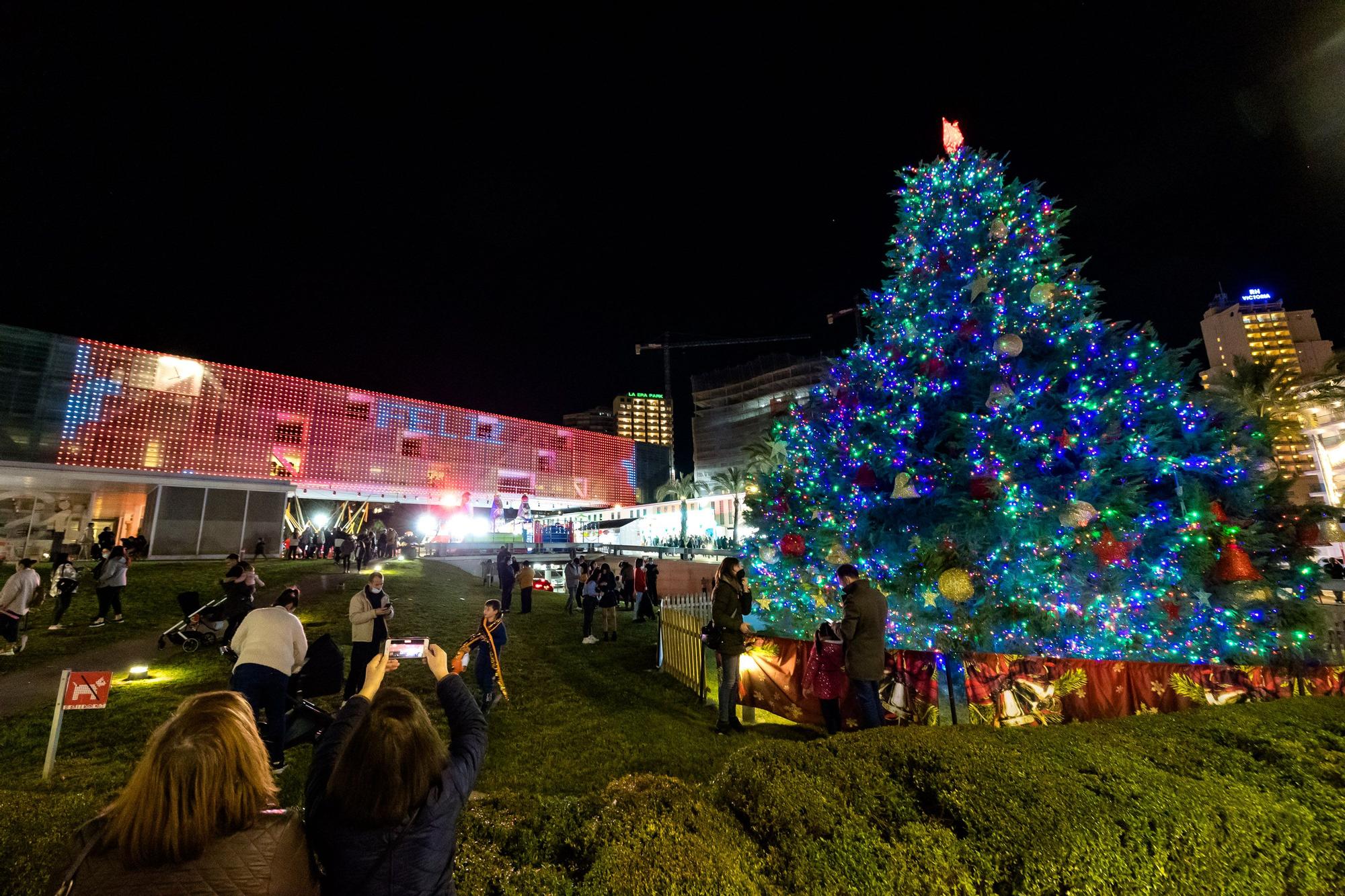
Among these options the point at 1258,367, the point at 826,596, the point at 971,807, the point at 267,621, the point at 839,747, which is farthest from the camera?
the point at 1258,367

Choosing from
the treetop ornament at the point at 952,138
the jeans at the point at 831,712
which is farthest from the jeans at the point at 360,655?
the treetop ornament at the point at 952,138

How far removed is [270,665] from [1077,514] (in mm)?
8313

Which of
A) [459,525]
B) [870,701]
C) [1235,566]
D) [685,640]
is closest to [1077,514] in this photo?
[1235,566]

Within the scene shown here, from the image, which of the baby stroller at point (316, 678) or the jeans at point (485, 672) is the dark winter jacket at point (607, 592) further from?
the baby stroller at point (316, 678)

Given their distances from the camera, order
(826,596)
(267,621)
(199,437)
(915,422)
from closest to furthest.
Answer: (267,621)
(915,422)
(826,596)
(199,437)

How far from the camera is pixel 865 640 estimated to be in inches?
208

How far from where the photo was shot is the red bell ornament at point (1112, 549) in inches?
251

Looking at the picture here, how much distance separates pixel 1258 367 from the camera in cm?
1802

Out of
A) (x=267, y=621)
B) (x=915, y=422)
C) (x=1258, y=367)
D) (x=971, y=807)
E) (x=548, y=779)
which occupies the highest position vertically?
(x=1258, y=367)

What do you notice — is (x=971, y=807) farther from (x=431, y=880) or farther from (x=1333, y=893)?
(x=431, y=880)

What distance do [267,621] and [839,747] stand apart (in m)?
4.87

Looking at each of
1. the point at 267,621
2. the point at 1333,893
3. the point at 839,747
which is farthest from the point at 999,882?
the point at 267,621

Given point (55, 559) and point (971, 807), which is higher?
point (55, 559)

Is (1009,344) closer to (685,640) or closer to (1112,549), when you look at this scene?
(1112,549)
